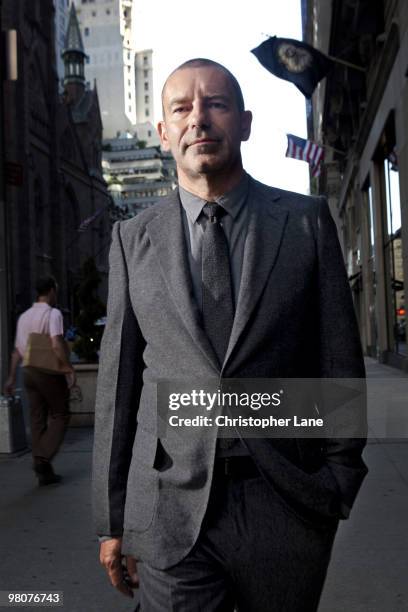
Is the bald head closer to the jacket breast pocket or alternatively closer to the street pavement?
the jacket breast pocket

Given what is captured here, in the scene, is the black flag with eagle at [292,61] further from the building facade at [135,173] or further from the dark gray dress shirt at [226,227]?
the building facade at [135,173]

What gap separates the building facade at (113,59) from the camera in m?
168

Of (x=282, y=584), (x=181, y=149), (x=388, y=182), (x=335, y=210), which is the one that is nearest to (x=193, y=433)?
(x=282, y=584)

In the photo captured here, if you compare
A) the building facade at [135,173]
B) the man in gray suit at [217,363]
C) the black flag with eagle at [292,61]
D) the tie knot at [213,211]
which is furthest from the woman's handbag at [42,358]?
the building facade at [135,173]

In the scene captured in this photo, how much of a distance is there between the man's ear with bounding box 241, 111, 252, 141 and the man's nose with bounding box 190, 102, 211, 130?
0.15 m

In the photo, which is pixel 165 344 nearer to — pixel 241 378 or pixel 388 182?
pixel 241 378

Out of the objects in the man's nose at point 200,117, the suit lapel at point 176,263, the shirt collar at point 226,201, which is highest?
the man's nose at point 200,117

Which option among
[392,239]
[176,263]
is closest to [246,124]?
[176,263]

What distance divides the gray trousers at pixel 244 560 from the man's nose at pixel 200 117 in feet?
3.21

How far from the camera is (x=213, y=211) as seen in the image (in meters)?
2.08

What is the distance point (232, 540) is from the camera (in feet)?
6.17

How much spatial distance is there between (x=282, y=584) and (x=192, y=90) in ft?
4.53

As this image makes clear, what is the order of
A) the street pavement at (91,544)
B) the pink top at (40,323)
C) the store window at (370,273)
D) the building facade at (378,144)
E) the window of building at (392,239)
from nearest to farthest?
the street pavement at (91,544) → the pink top at (40,323) → the building facade at (378,144) → the window of building at (392,239) → the store window at (370,273)

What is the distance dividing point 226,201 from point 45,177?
58673 millimetres
